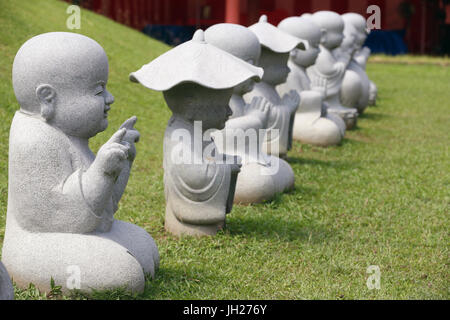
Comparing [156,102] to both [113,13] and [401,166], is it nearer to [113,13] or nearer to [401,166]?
[401,166]

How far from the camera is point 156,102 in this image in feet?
31.8

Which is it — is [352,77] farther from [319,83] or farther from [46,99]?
[46,99]

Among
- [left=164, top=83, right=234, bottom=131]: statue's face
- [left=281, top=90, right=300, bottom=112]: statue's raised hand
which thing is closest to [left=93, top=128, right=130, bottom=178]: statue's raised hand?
[left=164, top=83, right=234, bottom=131]: statue's face

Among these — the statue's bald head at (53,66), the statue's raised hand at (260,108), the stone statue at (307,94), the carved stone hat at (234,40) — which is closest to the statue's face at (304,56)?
the stone statue at (307,94)

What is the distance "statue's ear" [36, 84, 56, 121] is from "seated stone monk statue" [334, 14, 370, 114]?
714 cm

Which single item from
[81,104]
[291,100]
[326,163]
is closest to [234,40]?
[291,100]

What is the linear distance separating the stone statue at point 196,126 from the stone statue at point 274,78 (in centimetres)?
174

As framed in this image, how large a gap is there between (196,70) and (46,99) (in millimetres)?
1158

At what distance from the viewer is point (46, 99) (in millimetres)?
3322

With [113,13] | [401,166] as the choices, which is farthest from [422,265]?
[113,13]

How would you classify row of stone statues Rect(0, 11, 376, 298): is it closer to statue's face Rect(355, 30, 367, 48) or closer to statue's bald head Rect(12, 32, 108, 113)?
statue's bald head Rect(12, 32, 108, 113)

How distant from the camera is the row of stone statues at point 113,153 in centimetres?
332

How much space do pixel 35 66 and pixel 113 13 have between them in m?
13.2
